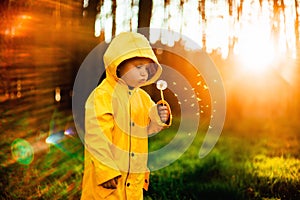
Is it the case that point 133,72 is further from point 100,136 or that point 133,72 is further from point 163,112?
point 100,136

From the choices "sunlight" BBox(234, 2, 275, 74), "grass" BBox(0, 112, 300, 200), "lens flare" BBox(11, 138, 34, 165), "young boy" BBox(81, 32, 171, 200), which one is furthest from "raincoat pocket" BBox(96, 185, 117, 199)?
"sunlight" BBox(234, 2, 275, 74)

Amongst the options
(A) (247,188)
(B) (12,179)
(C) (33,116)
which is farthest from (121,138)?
(C) (33,116)

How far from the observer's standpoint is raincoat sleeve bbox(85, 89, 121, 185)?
2430 millimetres

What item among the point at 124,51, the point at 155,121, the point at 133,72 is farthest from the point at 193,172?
the point at 124,51

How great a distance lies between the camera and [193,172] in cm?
459

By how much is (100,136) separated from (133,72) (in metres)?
0.50

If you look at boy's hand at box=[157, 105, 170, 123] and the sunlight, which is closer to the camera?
boy's hand at box=[157, 105, 170, 123]

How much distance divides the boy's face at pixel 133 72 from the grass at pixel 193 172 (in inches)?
57.8

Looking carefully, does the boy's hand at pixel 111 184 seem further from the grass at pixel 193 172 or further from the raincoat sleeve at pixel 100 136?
the grass at pixel 193 172

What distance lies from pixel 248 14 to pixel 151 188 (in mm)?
3085

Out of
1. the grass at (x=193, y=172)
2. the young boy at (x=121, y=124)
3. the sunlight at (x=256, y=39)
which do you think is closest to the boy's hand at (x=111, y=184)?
the young boy at (x=121, y=124)

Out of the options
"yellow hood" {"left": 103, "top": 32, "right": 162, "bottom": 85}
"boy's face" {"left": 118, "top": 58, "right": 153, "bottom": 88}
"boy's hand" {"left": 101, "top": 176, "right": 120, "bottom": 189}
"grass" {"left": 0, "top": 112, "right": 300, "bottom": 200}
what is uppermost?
"yellow hood" {"left": 103, "top": 32, "right": 162, "bottom": 85}

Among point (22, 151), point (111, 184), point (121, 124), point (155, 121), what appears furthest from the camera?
point (22, 151)

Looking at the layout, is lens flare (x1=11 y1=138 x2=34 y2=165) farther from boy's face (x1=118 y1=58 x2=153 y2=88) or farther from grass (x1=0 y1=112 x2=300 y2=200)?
boy's face (x1=118 y1=58 x2=153 y2=88)
